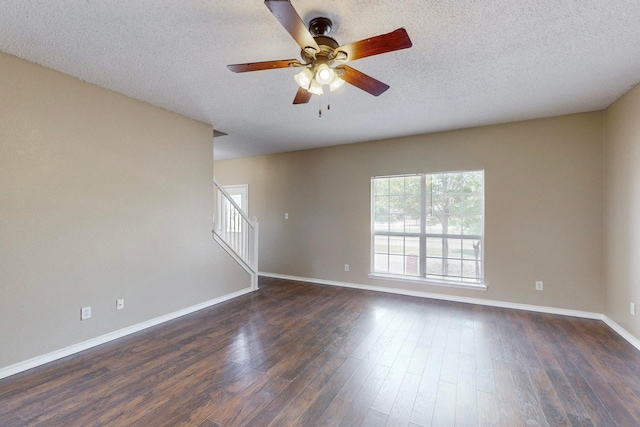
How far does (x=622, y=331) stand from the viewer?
3045 mm

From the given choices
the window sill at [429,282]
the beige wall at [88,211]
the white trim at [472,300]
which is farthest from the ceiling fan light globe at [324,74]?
the white trim at [472,300]

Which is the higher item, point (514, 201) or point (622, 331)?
point (514, 201)

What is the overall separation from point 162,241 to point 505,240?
14.9 feet

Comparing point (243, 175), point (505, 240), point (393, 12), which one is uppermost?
point (393, 12)

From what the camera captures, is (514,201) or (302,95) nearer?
(302,95)

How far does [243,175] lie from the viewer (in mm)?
6316

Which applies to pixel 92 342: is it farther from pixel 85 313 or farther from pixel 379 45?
pixel 379 45

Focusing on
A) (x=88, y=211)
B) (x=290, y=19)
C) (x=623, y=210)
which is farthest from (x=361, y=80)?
(x=623, y=210)

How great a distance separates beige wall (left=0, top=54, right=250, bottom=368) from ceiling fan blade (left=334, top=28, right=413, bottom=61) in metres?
2.65

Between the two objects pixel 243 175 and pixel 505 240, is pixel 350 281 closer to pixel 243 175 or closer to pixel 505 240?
pixel 505 240

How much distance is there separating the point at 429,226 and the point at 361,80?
3.09 m

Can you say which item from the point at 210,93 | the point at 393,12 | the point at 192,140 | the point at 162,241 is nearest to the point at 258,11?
the point at 393,12

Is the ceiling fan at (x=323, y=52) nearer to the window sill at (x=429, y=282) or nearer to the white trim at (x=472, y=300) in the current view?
the window sill at (x=429, y=282)

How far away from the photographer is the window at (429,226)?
422 centimetres
